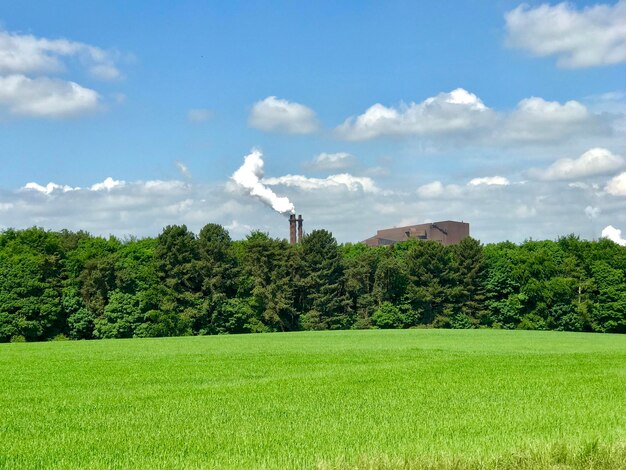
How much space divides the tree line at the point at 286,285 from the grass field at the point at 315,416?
53.9 meters

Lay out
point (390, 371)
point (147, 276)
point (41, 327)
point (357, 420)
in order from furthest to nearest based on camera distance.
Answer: point (147, 276), point (41, 327), point (390, 371), point (357, 420)

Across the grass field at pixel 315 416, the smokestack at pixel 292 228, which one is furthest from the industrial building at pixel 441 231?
the grass field at pixel 315 416

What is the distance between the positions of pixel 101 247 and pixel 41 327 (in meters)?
17.0

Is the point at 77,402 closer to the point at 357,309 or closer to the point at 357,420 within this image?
the point at 357,420

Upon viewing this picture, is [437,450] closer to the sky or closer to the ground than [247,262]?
closer to the ground

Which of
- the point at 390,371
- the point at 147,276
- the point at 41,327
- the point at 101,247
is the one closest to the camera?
the point at 390,371

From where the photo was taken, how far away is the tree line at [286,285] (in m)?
83.2

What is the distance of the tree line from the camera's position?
83250 mm

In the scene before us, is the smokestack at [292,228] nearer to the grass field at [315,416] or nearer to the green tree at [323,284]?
the green tree at [323,284]

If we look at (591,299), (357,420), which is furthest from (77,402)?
(591,299)

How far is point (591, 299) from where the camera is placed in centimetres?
9112

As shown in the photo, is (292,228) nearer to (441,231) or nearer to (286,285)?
(286,285)

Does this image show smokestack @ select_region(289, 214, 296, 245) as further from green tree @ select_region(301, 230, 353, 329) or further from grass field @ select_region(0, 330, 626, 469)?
grass field @ select_region(0, 330, 626, 469)

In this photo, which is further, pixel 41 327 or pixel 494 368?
pixel 41 327
